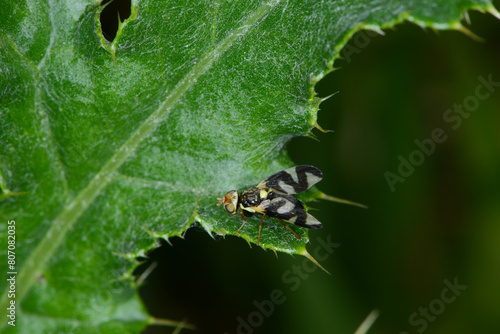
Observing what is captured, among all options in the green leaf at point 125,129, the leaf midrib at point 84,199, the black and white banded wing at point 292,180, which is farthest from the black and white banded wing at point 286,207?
the leaf midrib at point 84,199

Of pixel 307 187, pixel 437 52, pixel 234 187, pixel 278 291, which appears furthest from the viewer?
pixel 437 52

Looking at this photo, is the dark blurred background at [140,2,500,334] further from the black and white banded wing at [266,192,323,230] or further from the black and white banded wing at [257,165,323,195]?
the black and white banded wing at [266,192,323,230]

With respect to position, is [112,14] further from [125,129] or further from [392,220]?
[392,220]

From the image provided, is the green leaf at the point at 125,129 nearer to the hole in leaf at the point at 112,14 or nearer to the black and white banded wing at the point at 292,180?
the black and white banded wing at the point at 292,180

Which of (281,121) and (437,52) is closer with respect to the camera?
(281,121)

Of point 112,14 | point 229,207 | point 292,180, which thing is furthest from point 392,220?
point 112,14

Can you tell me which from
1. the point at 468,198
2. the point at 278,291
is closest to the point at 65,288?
the point at 278,291

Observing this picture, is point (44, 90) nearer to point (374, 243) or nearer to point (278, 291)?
point (278, 291)
